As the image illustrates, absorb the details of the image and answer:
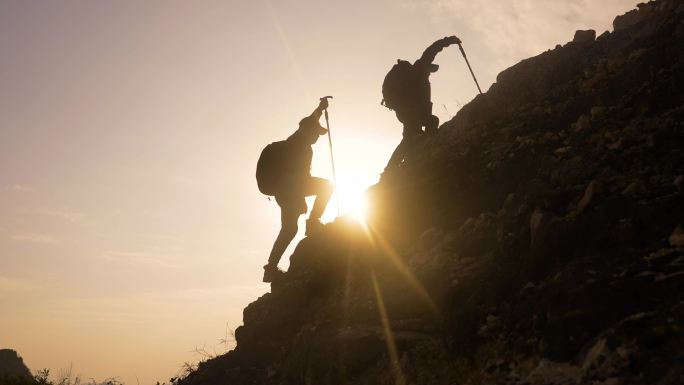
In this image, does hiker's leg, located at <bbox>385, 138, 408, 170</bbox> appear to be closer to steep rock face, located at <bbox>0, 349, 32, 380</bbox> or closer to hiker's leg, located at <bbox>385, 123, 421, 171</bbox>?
hiker's leg, located at <bbox>385, 123, 421, 171</bbox>

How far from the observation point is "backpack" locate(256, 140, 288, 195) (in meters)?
11.4

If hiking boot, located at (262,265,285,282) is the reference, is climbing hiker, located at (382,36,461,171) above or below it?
above

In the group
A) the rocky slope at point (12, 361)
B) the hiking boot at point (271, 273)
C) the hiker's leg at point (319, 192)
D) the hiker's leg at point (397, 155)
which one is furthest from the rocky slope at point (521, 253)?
the rocky slope at point (12, 361)

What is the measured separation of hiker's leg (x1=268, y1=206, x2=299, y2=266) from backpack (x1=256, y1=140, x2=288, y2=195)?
580 mm

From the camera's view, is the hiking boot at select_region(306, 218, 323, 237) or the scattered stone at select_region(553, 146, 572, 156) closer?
the scattered stone at select_region(553, 146, 572, 156)

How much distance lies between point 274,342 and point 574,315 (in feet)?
21.1

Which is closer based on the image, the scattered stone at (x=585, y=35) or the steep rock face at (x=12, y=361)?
the scattered stone at (x=585, y=35)

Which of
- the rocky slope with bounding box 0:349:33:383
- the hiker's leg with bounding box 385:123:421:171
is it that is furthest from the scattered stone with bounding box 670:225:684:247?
the rocky slope with bounding box 0:349:33:383

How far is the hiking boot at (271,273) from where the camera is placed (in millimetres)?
11414

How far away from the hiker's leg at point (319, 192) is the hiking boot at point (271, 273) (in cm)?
146

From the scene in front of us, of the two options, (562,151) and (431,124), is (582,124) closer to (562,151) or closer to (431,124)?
(562,151)

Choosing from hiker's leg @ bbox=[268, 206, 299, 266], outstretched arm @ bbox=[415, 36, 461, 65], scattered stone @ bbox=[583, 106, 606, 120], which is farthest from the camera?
outstretched arm @ bbox=[415, 36, 461, 65]

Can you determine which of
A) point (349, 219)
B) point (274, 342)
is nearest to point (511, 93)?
point (349, 219)

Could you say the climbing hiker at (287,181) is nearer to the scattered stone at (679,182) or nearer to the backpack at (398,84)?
the backpack at (398,84)
